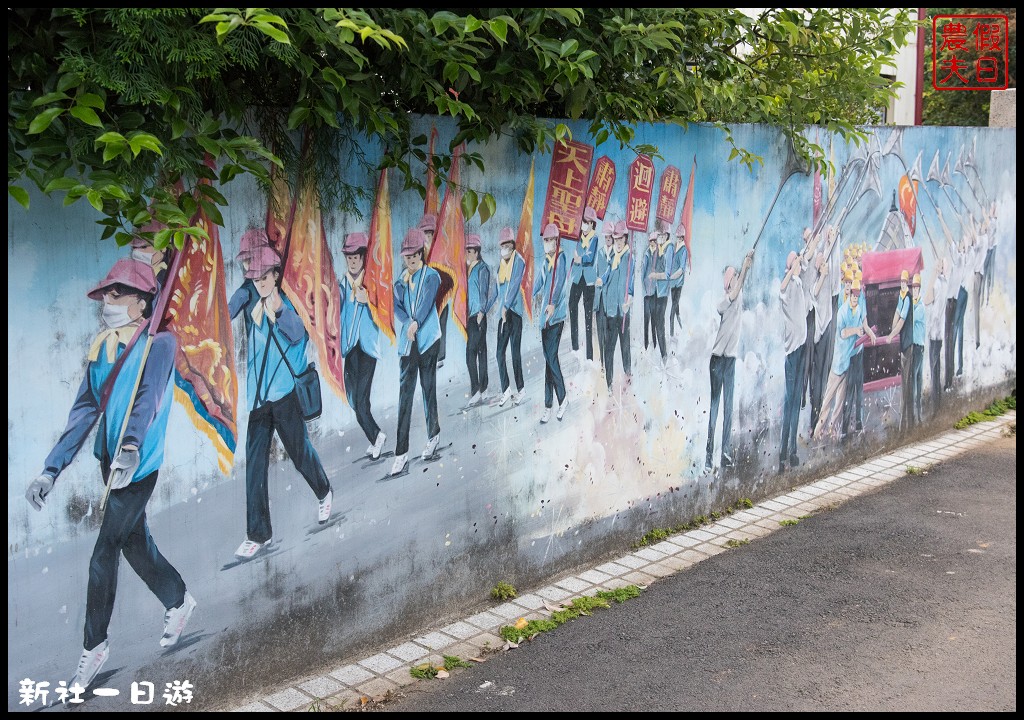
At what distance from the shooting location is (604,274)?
581 cm

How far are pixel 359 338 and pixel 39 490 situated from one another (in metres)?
1.54

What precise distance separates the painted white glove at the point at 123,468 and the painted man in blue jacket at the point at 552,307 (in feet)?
7.78

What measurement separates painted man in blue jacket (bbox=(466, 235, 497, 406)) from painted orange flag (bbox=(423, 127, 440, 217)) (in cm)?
28

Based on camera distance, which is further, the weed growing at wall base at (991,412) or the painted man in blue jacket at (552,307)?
the weed growing at wall base at (991,412)

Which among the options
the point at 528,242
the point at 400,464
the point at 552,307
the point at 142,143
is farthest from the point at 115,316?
the point at 552,307

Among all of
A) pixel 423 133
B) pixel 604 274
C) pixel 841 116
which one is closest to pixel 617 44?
pixel 423 133

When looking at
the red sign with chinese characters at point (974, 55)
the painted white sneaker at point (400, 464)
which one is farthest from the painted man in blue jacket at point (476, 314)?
the red sign with chinese characters at point (974, 55)

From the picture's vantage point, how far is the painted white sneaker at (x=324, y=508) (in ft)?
14.9

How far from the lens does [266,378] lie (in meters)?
4.26

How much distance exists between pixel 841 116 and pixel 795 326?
160cm

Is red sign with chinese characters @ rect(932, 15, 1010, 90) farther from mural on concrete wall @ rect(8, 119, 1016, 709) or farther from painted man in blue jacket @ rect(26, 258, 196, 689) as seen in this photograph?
painted man in blue jacket @ rect(26, 258, 196, 689)

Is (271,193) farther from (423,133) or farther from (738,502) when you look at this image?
(738,502)

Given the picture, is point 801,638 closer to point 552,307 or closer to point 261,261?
point 552,307

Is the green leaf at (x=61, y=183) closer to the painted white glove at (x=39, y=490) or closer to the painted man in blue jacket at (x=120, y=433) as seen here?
the painted man in blue jacket at (x=120, y=433)
